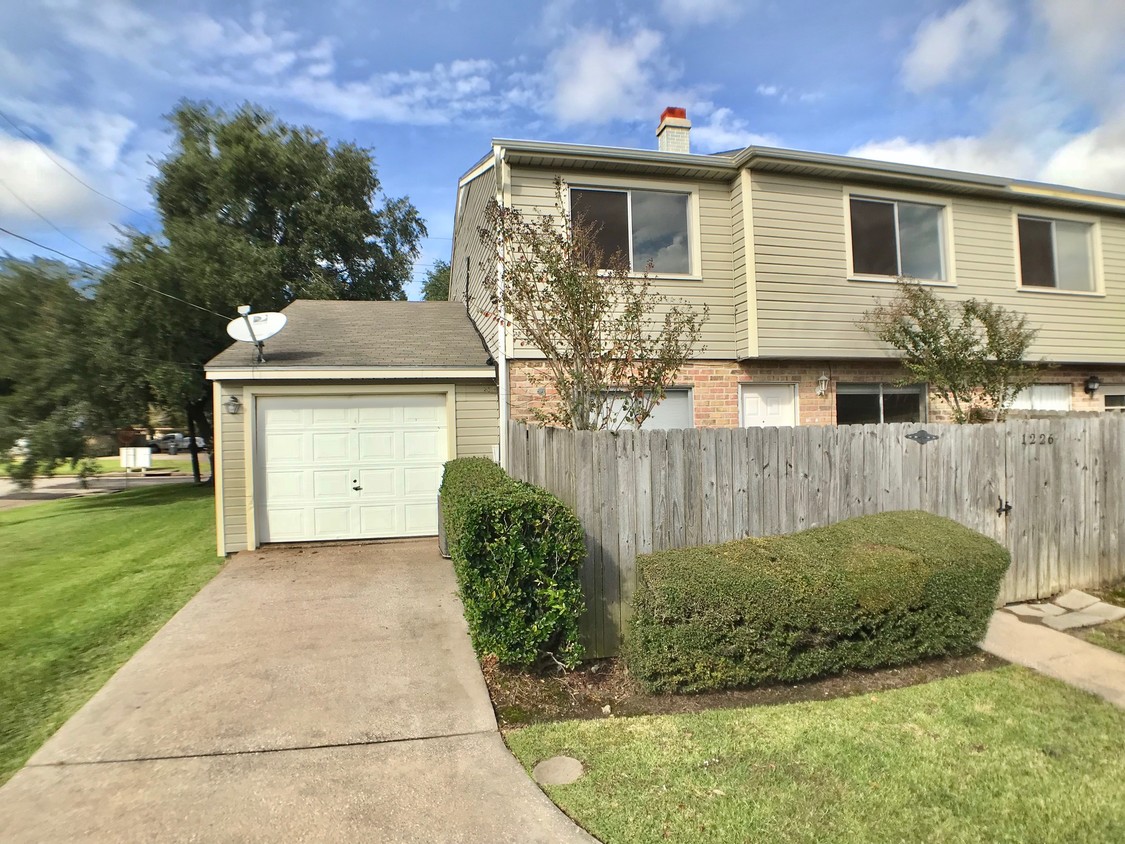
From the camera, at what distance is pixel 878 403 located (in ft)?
31.0

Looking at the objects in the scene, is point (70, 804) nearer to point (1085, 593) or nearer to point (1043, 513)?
point (1043, 513)

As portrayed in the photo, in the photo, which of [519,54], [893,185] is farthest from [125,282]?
[893,185]

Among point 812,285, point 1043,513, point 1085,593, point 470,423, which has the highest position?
point 812,285

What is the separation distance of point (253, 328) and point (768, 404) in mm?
7571

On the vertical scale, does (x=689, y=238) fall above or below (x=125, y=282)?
below

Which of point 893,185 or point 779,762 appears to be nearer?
point 779,762

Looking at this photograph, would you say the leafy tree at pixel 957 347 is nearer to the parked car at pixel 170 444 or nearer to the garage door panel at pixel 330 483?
the garage door panel at pixel 330 483

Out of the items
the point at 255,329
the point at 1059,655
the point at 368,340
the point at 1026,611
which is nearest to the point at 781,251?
the point at 1026,611

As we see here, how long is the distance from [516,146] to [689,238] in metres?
2.85

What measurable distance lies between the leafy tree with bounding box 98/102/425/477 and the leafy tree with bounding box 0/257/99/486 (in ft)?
2.09

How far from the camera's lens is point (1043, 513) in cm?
608

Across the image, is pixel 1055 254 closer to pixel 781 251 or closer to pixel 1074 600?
pixel 781 251

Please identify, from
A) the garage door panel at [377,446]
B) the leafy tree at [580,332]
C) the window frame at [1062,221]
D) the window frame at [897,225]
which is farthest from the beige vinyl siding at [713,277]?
the window frame at [1062,221]

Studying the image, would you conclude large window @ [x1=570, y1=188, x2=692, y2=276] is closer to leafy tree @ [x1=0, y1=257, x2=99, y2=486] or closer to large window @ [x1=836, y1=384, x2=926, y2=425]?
large window @ [x1=836, y1=384, x2=926, y2=425]
